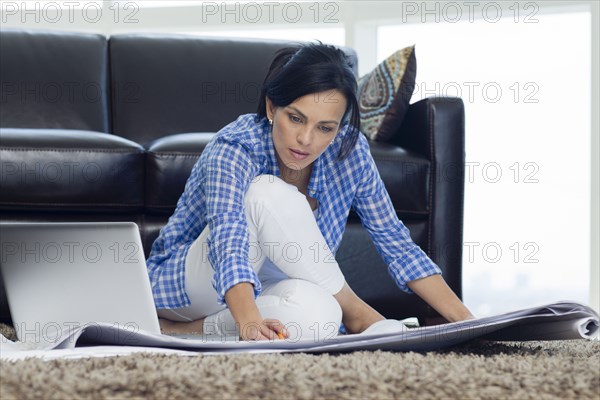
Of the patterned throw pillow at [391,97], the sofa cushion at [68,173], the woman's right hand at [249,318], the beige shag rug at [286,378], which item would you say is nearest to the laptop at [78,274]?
the woman's right hand at [249,318]

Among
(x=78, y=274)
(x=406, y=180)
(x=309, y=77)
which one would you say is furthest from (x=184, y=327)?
(x=406, y=180)

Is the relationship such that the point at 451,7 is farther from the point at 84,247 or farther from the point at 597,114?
the point at 84,247

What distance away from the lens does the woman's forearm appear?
1477mm

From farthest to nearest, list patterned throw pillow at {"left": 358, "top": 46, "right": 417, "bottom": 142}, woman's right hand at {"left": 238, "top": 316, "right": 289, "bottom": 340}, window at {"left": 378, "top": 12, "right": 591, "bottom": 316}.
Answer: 1. window at {"left": 378, "top": 12, "right": 591, "bottom": 316}
2. patterned throw pillow at {"left": 358, "top": 46, "right": 417, "bottom": 142}
3. woman's right hand at {"left": 238, "top": 316, "right": 289, "bottom": 340}

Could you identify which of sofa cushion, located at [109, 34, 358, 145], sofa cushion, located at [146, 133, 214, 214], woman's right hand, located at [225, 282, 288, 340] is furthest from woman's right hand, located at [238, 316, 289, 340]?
sofa cushion, located at [109, 34, 358, 145]

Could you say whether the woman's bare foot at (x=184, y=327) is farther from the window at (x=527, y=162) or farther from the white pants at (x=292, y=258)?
the window at (x=527, y=162)

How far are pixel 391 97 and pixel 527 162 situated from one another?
42.1 inches

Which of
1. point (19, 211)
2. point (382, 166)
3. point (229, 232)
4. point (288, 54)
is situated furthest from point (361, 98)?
point (229, 232)

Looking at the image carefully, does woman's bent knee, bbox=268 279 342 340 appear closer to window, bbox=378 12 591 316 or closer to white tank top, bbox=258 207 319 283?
white tank top, bbox=258 207 319 283

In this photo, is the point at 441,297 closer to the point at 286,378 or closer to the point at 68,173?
the point at 286,378

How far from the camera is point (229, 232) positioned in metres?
1.37

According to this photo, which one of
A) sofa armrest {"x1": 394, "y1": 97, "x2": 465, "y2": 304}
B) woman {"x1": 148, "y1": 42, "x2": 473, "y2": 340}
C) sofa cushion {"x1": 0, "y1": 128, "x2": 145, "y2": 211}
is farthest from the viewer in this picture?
sofa armrest {"x1": 394, "y1": 97, "x2": 465, "y2": 304}

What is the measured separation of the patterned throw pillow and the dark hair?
0.67 meters

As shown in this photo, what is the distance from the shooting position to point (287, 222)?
57.4 inches
